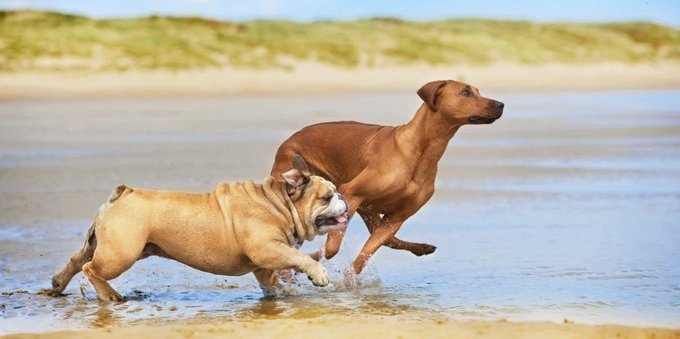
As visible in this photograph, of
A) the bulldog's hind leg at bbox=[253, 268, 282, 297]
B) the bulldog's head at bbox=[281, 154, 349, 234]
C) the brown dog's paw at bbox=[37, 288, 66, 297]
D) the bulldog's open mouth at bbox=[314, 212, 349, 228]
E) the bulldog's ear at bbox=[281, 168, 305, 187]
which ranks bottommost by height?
the brown dog's paw at bbox=[37, 288, 66, 297]

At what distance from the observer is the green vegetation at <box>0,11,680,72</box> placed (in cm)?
4466

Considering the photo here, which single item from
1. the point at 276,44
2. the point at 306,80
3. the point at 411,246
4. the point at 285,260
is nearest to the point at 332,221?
the point at 285,260

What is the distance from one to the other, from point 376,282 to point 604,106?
78.5 feet

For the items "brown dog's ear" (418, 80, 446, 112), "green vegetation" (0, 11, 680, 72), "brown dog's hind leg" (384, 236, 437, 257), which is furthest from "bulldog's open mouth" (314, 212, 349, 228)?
A: "green vegetation" (0, 11, 680, 72)

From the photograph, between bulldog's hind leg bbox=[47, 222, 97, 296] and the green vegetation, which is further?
the green vegetation

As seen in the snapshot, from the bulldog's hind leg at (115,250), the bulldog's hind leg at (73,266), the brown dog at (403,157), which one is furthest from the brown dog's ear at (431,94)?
the bulldog's hind leg at (73,266)

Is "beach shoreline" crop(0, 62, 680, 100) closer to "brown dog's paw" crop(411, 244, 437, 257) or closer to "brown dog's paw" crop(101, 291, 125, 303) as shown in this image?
"brown dog's paw" crop(411, 244, 437, 257)

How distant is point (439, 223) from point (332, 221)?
4.16 meters

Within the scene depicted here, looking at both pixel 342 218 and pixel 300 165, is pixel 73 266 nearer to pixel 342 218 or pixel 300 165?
pixel 300 165

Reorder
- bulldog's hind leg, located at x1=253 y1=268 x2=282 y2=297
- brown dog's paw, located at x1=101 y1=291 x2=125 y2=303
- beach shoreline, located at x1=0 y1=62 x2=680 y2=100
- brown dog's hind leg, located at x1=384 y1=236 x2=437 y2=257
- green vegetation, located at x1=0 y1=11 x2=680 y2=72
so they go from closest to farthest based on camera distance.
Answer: brown dog's paw, located at x1=101 y1=291 x2=125 y2=303 < bulldog's hind leg, located at x1=253 y1=268 x2=282 y2=297 < brown dog's hind leg, located at x1=384 y1=236 x2=437 y2=257 < beach shoreline, located at x1=0 y1=62 x2=680 y2=100 < green vegetation, located at x1=0 y1=11 x2=680 y2=72

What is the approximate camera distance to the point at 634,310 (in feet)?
29.0

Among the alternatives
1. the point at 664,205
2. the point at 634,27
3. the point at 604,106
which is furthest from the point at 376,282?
the point at 634,27

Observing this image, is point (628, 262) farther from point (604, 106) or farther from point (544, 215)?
point (604, 106)

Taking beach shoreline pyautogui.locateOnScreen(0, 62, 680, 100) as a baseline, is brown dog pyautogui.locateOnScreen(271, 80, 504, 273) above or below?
below
